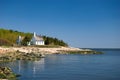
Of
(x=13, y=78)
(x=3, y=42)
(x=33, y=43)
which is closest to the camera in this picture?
(x=13, y=78)

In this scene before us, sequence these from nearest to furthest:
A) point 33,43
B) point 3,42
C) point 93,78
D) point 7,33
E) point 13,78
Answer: point 13,78
point 93,78
point 3,42
point 33,43
point 7,33

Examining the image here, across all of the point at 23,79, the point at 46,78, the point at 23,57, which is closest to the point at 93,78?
the point at 46,78

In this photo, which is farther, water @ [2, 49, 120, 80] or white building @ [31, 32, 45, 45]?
white building @ [31, 32, 45, 45]

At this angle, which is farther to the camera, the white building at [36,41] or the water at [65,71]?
the white building at [36,41]

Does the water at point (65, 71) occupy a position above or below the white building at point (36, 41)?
below

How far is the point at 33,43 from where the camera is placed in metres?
141

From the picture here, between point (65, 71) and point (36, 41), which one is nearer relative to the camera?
point (65, 71)

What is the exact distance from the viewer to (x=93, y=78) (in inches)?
1561

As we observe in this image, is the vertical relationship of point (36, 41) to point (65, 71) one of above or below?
above

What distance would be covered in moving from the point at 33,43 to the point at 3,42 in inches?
649

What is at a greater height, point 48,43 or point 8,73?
point 48,43

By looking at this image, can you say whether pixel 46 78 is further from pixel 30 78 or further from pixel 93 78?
pixel 93 78

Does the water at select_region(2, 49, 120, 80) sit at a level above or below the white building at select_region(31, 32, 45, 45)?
below

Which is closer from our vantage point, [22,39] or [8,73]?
[8,73]
